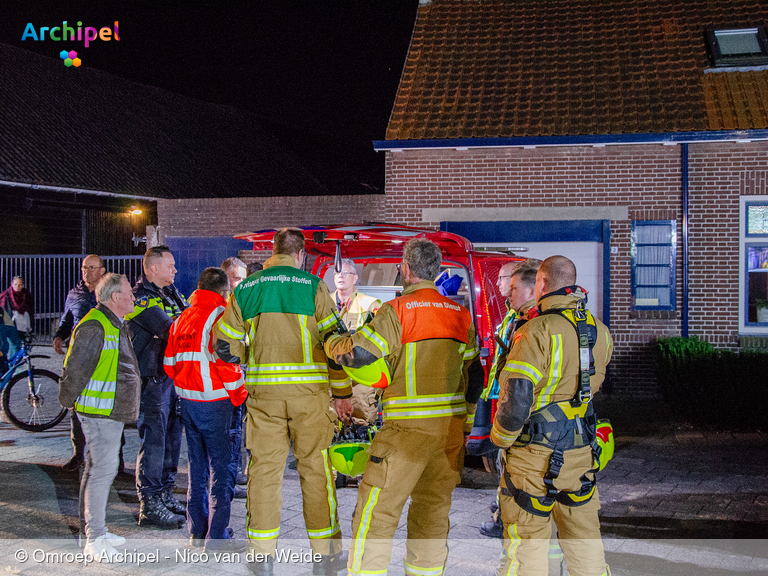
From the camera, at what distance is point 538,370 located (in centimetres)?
356

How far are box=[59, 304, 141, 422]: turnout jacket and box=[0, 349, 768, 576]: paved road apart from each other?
3.15 ft

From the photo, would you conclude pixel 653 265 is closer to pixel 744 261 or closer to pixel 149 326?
pixel 744 261

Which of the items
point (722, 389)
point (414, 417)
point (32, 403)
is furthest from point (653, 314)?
point (32, 403)

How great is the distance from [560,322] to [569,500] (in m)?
0.93

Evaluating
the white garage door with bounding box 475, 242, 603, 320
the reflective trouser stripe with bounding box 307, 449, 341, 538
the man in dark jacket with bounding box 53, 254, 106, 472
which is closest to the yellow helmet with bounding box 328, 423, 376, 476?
the reflective trouser stripe with bounding box 307, 449, 341, 538

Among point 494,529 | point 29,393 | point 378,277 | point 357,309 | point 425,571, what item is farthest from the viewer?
point 29,393

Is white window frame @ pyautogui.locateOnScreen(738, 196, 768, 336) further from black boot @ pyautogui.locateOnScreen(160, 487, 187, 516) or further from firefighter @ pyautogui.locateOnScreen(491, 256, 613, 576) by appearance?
black boot @ pyautogui.locateOnScreen(160, 487, 187, 516)

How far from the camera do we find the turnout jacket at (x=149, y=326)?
5.36 m

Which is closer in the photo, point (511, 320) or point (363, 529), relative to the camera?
point (363, 529)

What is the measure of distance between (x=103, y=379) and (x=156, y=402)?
0.76m

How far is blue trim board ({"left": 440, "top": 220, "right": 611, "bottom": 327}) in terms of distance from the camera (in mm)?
11055

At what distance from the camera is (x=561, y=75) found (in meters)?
12.3

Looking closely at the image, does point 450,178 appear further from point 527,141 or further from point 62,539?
point 62,539

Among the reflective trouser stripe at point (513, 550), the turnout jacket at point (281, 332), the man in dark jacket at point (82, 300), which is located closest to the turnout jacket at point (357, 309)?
the turnout jacket at point (281, 332)
